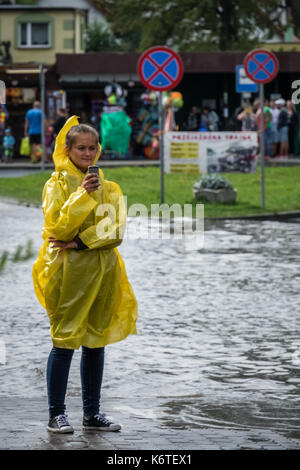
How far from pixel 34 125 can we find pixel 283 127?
26.5ft

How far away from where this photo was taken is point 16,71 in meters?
43.2

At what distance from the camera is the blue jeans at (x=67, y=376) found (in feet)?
20.9

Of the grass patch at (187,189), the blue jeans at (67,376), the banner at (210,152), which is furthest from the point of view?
the banner at (210,152)

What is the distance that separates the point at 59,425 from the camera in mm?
6172

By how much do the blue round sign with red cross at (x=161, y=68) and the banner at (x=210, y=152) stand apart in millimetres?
3284

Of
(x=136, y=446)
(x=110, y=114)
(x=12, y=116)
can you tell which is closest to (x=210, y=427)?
(x=136, y=446)

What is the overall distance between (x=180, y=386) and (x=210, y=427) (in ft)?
4.67

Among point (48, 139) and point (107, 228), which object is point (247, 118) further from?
point (107, 228)

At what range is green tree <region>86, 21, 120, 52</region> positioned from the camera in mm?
83625

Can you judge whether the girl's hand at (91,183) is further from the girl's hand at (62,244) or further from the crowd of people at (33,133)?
the crowd of people at (33,133)

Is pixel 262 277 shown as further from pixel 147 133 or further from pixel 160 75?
pixel 147 133

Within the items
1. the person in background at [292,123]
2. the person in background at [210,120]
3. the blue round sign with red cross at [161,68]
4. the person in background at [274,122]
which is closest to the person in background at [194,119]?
the person in background at [210,120]

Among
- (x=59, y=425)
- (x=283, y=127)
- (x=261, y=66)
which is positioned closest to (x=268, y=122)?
(x=283, y=127)

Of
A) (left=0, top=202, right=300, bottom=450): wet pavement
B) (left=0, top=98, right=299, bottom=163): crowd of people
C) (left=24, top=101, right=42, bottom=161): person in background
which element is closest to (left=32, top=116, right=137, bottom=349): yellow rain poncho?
(left=0, top=202, right=300, bottom=450): wet pavement
